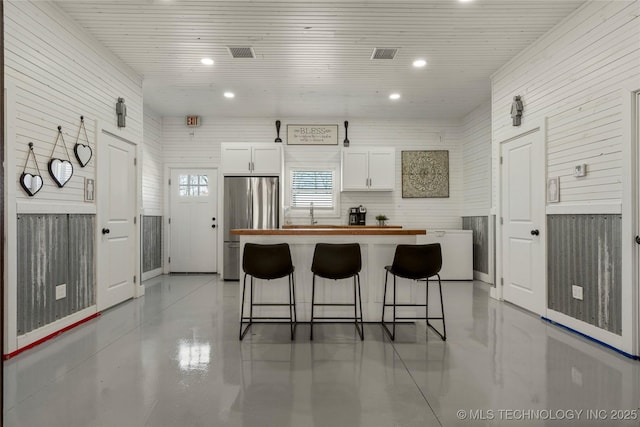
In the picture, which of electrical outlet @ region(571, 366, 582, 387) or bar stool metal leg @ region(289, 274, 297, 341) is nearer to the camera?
electrical outlet @ region(571, 366, 582, 387)

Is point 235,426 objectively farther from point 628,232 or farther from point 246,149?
point 246,149

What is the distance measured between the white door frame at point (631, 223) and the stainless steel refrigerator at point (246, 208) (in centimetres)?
488

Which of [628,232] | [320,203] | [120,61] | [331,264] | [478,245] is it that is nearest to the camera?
[628,232]

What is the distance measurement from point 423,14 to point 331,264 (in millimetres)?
2630

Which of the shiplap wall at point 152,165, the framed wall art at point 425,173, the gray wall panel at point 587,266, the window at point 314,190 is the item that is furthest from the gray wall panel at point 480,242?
the shiplap wall at point 152,165

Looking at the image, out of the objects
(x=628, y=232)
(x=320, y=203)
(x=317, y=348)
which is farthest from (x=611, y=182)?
(x=320, y=203)

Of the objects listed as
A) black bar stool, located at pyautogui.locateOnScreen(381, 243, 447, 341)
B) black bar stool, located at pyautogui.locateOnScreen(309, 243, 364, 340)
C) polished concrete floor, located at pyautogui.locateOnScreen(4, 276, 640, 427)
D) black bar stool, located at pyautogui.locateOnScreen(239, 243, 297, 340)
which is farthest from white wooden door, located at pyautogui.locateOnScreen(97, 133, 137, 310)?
black bar stool, located at pyautogui.locateOnScreen(381, 243, 447, 341)

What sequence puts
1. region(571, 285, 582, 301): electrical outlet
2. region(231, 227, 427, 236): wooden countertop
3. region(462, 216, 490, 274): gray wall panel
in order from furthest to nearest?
region(462, 216, 490, 274): gray wall panel < region(231, 227, 427, 236): wooden countertop < region(571, 285, 582, 301): electrical outlet

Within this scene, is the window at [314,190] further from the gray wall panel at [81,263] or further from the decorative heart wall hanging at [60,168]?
the decorative heart wall hanging at [60,168]

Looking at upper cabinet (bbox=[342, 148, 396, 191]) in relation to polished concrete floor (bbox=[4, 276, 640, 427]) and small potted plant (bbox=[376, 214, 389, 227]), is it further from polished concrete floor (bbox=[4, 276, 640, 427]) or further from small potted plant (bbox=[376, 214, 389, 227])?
polished concrete floor (bbox=[4, 276, 640, 427])

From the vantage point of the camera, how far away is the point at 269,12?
12.3 feet

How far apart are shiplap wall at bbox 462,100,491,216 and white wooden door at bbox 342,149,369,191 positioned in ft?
6.48

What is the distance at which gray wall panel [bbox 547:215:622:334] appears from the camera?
3.26 metres

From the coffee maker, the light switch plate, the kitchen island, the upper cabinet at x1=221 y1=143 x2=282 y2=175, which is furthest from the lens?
the coffee maker
